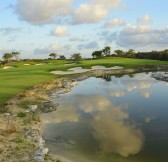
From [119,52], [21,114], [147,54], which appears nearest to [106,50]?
[119,52]

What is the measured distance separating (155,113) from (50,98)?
14.0 meters

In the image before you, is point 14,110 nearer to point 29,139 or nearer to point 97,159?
point 29,139

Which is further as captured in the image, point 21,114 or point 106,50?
point 106,50

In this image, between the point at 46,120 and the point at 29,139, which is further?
the point at 46,120

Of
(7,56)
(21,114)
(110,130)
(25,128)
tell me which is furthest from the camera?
(7,56)

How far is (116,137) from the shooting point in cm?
2131

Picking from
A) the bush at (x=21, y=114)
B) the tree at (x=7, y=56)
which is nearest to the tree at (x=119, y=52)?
the tree at (x=7, y=56)

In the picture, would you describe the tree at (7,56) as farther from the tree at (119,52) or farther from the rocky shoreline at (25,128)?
the rocky shoreline at (25,128)

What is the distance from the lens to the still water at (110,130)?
59.7ft

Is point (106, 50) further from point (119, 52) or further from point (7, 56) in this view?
point (7, 56)

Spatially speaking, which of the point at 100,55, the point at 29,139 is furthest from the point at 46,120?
the point at 100,55

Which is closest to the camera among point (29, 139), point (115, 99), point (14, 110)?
point (29, 139)

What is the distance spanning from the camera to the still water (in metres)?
18.2

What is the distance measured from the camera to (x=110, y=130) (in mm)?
23031
